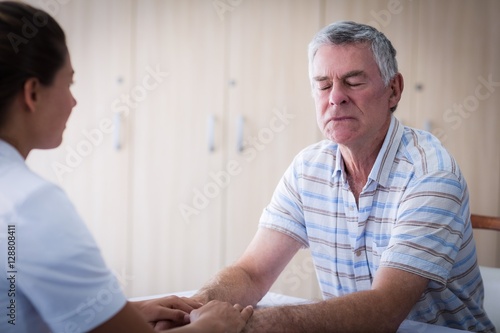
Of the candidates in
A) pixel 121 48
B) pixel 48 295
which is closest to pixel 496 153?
pixel 121 48

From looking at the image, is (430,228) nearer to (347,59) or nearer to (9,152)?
(347,59)

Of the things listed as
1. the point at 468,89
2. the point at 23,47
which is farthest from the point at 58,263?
the point at 468,89

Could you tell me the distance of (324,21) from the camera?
3178 millimetres

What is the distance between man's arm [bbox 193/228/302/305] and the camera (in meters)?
1.47

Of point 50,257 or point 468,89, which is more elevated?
point 468,89

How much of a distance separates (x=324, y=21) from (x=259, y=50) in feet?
1.38

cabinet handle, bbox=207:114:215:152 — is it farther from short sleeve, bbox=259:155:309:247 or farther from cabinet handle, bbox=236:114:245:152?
short sleeve, bbox=259:155:309:247

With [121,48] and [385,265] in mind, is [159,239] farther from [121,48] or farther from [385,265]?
[385,265]

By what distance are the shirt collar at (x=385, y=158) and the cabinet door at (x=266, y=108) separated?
155 cm

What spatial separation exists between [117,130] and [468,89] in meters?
2.13

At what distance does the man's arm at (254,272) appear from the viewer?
1474mm

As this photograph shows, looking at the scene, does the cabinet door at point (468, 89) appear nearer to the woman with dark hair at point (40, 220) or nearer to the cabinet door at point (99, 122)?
the cabinet door at point (99, 122)

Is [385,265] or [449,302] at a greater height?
[385,265]

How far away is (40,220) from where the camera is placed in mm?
760
